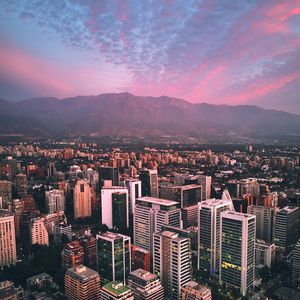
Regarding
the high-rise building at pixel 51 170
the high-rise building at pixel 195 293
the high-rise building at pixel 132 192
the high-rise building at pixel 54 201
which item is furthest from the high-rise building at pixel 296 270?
the high-rise building at pixel 51 170

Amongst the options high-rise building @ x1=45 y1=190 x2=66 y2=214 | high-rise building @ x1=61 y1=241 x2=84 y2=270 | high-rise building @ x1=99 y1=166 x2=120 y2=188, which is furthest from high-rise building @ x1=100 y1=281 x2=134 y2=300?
high-rise building @ x1=99 y1=166 x2=120 y2=188

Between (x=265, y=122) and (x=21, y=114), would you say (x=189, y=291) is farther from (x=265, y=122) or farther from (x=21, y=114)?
(x=265, y=122)

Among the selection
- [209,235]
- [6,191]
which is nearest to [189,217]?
[209,235]

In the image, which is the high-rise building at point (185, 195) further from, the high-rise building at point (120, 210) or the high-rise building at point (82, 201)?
the high-rise building at point (82, 201)

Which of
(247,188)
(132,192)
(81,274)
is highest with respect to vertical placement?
(132,192)

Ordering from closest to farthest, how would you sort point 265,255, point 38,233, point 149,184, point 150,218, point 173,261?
point 173,261, point 265,255, point 150,218, point 38,233, point 149,184

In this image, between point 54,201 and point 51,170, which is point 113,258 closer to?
point 54,201
